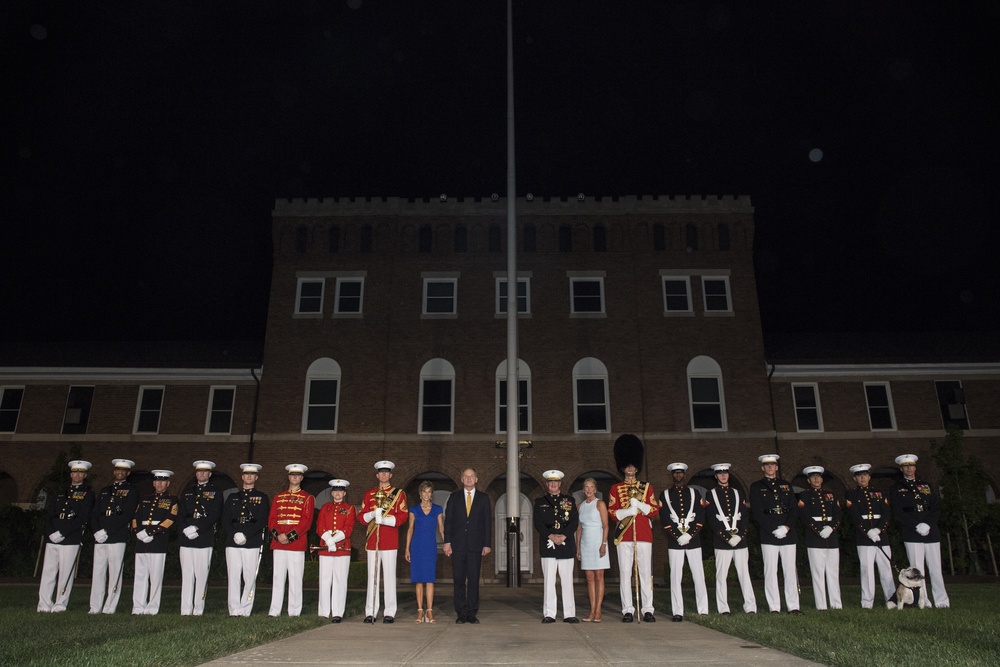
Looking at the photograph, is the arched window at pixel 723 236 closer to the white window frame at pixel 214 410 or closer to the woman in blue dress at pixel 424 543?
the white window frame at pixel 214 410

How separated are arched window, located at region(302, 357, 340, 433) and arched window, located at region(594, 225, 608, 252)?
405 inches

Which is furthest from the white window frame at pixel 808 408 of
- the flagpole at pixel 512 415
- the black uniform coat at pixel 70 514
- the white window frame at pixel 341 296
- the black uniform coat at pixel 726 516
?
the black uniform coat at pixel 70 514

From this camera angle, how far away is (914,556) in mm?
11305

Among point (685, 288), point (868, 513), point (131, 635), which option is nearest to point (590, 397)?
point (685, 288)

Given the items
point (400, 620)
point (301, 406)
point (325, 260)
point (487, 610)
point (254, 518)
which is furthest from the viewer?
point (325, 260)

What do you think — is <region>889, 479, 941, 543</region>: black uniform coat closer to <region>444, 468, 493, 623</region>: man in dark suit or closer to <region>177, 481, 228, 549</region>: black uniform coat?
<region>444, 468, 493, 623</region>: man in dark suit

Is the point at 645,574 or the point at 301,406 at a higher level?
the point at 301,406

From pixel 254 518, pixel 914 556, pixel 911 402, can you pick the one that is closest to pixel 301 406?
pixel 254 518

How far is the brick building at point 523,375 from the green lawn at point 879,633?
43.9 feet


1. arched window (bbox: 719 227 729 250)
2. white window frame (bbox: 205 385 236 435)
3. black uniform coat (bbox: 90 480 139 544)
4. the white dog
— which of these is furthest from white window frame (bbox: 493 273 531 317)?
the white dog

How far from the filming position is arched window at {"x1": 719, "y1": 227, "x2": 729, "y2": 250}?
1058 inches

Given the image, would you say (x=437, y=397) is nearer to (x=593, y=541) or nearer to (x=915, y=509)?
(x=593, y=541)

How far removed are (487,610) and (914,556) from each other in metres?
6.71

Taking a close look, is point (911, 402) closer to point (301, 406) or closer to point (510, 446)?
point (510, 446)
